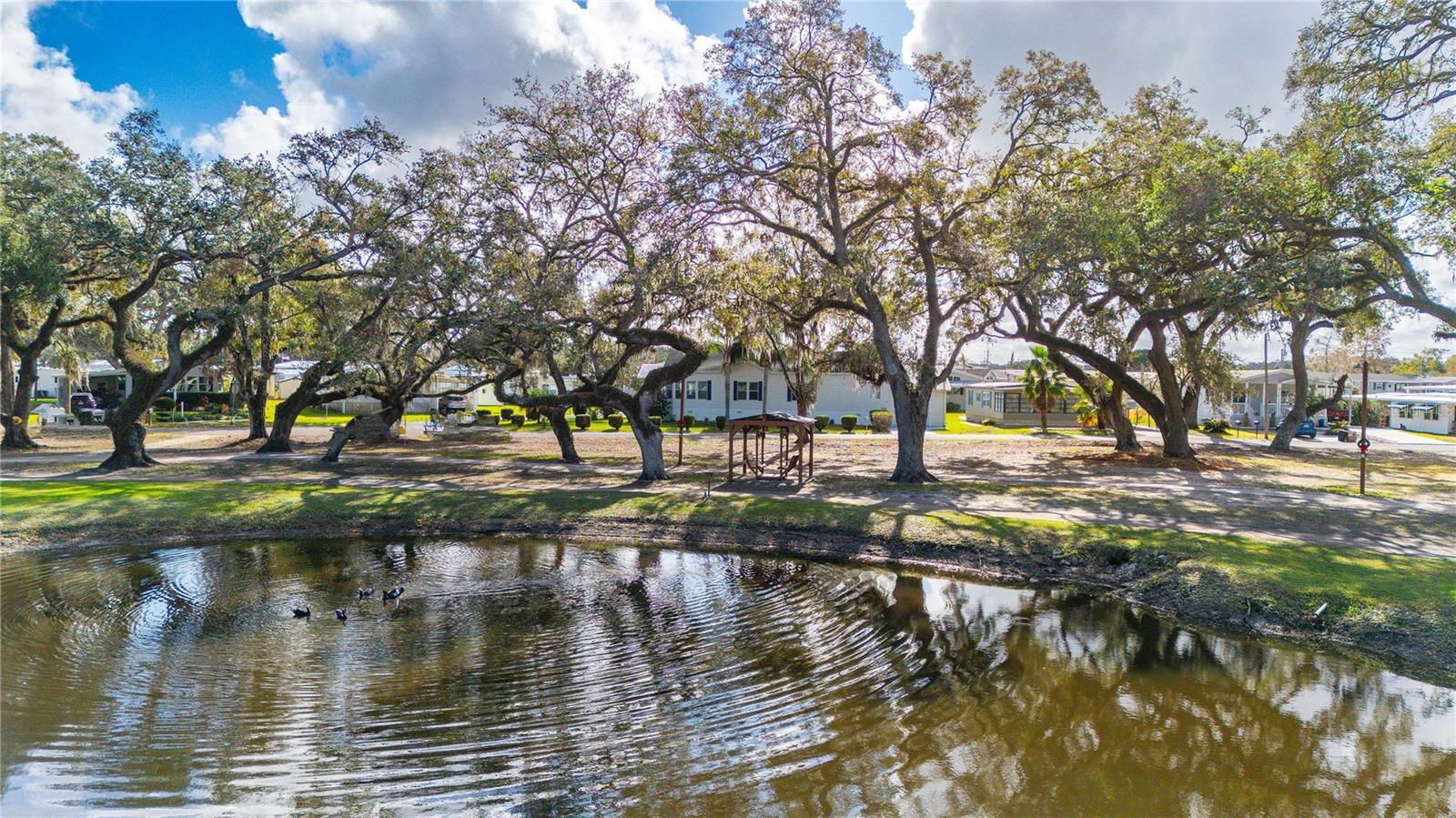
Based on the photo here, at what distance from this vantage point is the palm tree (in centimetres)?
4381

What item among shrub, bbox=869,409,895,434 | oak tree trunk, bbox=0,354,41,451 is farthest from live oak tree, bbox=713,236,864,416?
oak tree trunk, bbox=0,354,41,451

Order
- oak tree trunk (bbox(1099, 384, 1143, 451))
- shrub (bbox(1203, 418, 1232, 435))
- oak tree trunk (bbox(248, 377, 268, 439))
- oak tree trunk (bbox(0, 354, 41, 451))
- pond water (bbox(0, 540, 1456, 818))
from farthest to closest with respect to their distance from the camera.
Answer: shrub (bbox(1203, 418, 1232, 435))
oak tree trunk (bbox(248, 377, 268, 439))
oak tree trunk (bbox(1099, 384, 1143, 451))
oak tree trunk (bbox(0, 354, 41, 451))
pond water (bbox(0, 540, 1456, 818))

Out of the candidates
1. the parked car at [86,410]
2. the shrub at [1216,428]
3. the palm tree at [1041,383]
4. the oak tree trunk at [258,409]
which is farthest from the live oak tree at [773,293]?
the parked car at [86,410]

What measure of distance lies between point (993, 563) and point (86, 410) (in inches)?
1843

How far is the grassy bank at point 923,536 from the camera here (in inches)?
354

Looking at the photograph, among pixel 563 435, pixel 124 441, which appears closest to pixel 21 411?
pixel 124 441

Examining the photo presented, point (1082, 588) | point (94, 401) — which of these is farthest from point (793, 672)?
point (94, 401)

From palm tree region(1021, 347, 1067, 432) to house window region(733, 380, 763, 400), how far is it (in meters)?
15.9

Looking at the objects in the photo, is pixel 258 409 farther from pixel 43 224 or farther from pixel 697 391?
pixel 697 391

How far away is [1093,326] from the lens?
2220 centimetres

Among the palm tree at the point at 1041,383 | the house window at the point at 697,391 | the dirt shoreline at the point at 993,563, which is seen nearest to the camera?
the dirt shoreline at the point at 993,563

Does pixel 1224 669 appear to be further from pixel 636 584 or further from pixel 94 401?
pixel 94 401

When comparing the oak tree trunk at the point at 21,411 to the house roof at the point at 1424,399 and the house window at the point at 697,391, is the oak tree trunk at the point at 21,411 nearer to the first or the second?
the house window at the point at 697,391

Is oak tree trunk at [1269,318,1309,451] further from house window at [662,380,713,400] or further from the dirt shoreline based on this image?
house window at [662,380,713,400]
